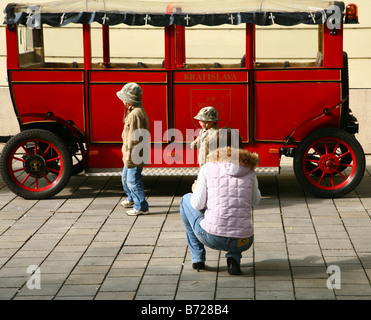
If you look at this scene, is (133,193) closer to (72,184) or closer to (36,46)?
(72,184)

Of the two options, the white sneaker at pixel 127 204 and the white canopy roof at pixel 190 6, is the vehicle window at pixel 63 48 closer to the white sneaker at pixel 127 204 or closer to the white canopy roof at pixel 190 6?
the white canopy roof at pixel 190 6

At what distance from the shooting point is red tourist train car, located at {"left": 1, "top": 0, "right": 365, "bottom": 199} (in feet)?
27.5

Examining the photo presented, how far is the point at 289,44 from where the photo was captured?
1019 cm

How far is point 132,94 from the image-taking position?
7.82 meters

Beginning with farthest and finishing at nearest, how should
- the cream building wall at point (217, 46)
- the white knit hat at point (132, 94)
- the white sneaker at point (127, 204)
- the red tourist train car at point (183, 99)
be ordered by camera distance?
1. the cream building wall at point (217, 46)
2. the red tourist train car at point (183, 99)
3. the white sneaker at point (127, 204)
4. the white knit hat at point (132, 94)

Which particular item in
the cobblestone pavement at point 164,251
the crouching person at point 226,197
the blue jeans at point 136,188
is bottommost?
the cobblestone pavement at point 164,251

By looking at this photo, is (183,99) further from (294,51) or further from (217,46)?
(217,46)

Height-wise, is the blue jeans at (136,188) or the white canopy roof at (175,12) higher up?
the white canopy roof at (175,12)

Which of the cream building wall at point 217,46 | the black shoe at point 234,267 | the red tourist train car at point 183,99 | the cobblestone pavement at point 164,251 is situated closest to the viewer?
the cobblestone pavement at point 164,251

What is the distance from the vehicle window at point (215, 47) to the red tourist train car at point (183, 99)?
0.25 m

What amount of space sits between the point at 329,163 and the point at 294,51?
172cm

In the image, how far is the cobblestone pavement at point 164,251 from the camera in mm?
5574

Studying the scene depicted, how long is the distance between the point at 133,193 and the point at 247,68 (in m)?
1.93

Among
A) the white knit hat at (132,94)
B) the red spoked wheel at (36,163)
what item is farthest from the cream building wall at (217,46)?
the white knit hat at (132,94)
